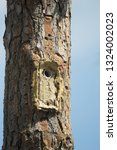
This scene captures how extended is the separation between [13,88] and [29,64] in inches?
6.5

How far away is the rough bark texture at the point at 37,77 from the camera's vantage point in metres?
2.69

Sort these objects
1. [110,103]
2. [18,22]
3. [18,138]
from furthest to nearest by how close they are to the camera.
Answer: [110,103]
[18,22]
[18,138]

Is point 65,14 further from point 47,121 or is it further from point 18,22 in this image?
point 47,121

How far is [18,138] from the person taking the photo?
268 centimetres

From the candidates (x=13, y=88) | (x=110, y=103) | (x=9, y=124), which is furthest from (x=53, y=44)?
(x=110, y=103)

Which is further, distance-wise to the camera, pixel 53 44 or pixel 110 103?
pixel 110 103

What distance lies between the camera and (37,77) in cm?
274

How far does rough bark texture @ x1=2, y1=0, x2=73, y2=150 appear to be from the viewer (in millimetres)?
2686

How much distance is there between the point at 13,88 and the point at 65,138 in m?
0.41

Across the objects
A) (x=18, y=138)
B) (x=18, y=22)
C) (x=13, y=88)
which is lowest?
(x=18, y=138)

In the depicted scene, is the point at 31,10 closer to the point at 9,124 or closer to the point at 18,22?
the point at 18,22

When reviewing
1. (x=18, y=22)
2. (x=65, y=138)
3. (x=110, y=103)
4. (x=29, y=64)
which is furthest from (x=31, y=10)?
(x=110, y=103)

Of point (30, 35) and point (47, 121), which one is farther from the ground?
point (30, 35)

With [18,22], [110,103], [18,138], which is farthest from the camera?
[110,103]
